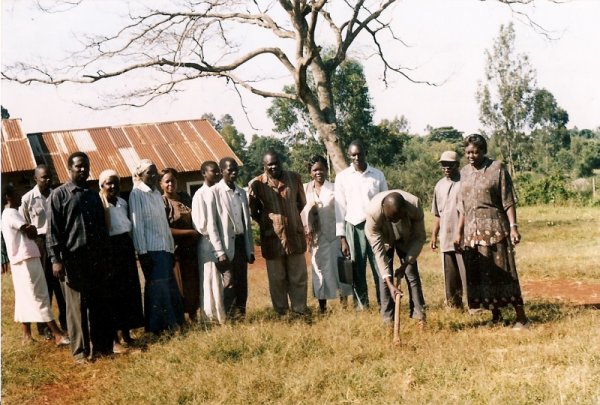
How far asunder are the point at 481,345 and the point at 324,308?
209 centimetres

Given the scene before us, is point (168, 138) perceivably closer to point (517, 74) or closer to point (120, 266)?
point (120, 266)

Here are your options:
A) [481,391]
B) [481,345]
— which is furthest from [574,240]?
[481,391]

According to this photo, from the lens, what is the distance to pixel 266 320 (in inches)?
219

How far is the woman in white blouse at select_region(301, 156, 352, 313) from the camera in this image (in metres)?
6.25

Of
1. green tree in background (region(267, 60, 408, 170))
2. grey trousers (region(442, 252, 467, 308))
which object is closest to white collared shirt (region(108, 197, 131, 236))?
grey trousers (region(442, 252, 467, 308))

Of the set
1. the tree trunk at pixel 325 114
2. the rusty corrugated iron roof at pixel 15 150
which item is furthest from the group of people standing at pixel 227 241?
the rusty corrugated iron roof at pixel 15 150

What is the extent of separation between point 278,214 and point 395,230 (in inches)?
52.0

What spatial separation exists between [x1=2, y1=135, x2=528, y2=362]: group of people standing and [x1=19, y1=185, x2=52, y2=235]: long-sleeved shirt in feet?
0.04

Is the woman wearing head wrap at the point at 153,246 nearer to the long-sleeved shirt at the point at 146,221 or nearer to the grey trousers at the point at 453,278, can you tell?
the long-sleeved shirt at the point at 146,221

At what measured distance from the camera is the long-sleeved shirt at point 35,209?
5762 mm

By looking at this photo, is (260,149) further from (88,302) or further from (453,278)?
(88,302)

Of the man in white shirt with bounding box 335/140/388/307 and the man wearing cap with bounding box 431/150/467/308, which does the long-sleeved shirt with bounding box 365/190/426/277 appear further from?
the man wearing cap with bounding box 431/150/467/308

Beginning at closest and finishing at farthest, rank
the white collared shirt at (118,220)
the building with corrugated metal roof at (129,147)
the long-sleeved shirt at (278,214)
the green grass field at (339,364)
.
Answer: the green grass field at (339,364) → the white collared shirt at (118,220) → the long-sleeved shirt at (278,214) → the building with corrugated metal roof at (129,147)

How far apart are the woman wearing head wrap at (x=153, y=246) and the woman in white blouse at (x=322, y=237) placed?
161 cm
